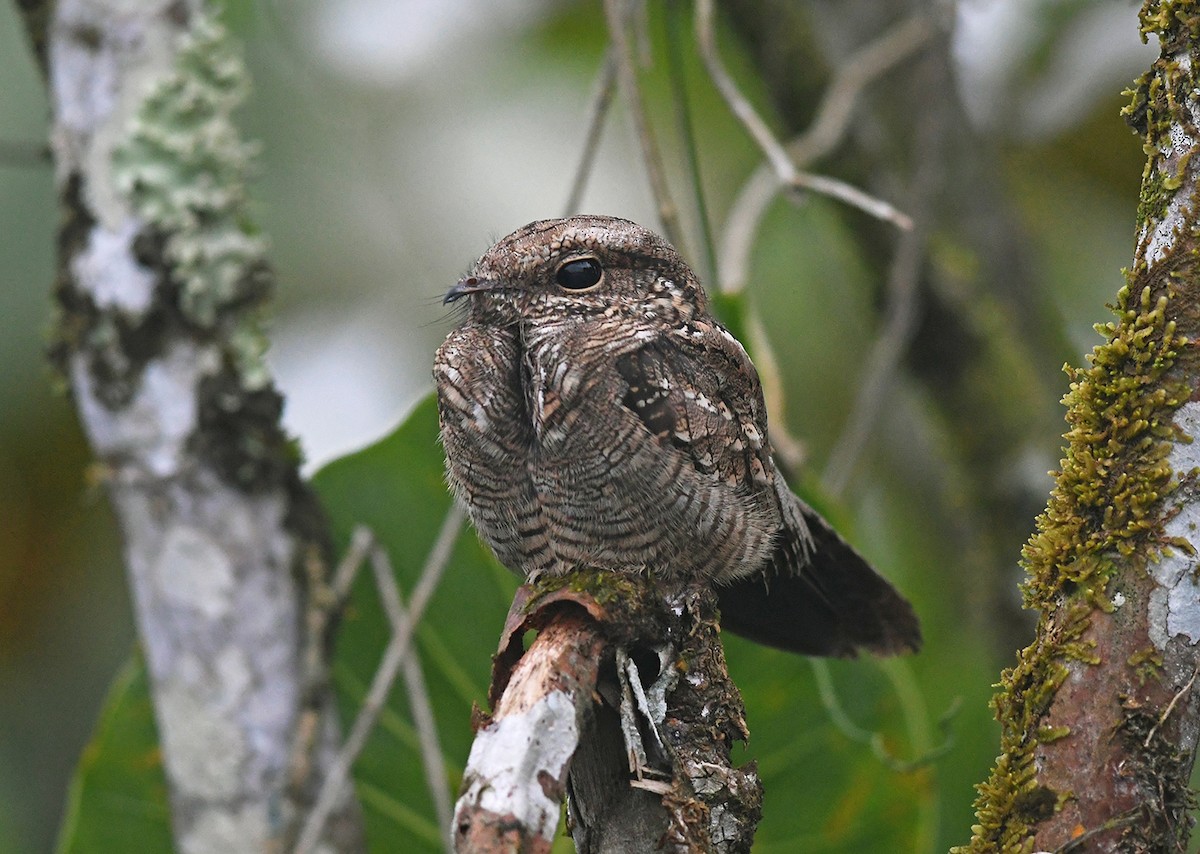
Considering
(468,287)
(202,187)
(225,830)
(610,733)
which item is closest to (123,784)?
(225,830)

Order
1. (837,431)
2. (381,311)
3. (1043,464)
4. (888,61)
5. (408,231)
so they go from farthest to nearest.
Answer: (381,311)
(837,431)
(408,231)
(1043,464)
(888,61)

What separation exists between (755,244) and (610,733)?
128 inches

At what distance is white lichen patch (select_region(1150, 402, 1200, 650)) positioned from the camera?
54.0 inches

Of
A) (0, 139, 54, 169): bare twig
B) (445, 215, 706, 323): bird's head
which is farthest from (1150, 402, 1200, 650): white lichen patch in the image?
(0, 139, 54, 169): bare twig

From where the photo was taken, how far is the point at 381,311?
20.0ft

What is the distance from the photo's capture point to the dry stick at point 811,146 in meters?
3.08

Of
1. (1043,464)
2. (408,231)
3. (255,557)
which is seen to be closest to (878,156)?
(1043,464)

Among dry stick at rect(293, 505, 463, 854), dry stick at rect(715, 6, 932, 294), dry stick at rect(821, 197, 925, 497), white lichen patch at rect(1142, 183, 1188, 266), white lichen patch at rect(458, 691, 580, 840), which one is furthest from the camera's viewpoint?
dry stick at rect(821, 197, 925, 497)

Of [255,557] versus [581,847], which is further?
[255,557]

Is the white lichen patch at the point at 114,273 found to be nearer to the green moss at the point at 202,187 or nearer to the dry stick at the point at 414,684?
the green moss at the point at 202,187

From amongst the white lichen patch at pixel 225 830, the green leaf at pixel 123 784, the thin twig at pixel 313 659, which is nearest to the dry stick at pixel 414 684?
the thin twig at pixel 313 659

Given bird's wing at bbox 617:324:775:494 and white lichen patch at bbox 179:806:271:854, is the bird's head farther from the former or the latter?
white lichen patch at bbox 179:806:271:854

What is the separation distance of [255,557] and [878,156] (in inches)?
95.9

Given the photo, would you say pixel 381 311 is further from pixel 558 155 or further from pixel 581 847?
pixel 581 847
